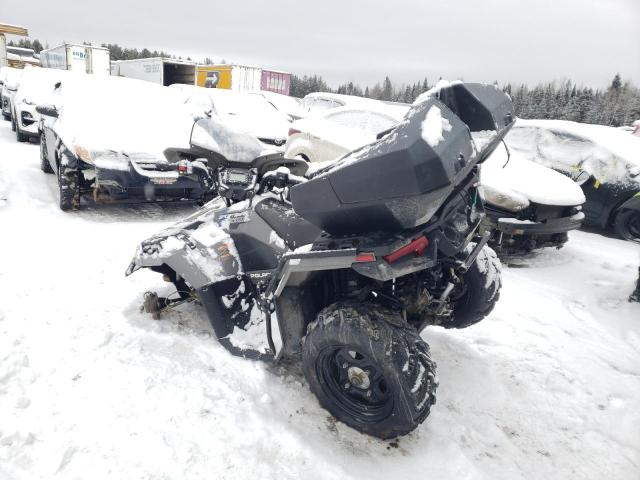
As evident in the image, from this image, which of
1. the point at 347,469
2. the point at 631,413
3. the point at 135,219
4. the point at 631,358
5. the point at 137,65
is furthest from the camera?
the point at 137,65

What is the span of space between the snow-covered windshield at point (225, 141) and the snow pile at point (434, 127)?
5.52ft

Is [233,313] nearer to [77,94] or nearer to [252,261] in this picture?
[252,261]

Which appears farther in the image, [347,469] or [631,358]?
[631,358]

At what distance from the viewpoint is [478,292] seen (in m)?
2.85

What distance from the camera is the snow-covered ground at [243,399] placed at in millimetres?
2059

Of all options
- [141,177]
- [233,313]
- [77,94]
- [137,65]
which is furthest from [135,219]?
[137,65]

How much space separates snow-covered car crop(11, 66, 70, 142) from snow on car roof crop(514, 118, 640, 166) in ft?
33.4

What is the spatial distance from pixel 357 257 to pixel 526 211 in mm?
4034

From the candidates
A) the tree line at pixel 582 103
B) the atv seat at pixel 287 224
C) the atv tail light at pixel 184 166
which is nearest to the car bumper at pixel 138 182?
the atv tail light at pixel 184 166

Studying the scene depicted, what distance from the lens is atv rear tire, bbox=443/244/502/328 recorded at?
112 inches

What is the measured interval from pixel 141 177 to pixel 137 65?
21.0 meters

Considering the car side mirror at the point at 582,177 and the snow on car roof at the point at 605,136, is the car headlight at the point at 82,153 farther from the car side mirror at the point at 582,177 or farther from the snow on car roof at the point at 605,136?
the car side mirror at the point at 582,177

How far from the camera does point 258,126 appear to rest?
922cm

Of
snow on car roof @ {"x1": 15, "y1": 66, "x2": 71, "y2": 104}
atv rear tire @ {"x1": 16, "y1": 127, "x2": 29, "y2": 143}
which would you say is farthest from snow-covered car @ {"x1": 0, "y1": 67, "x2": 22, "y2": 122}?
atv rear tire @ {"x1": 16, "y1": 127, "x2": 29, "y2": 143}
